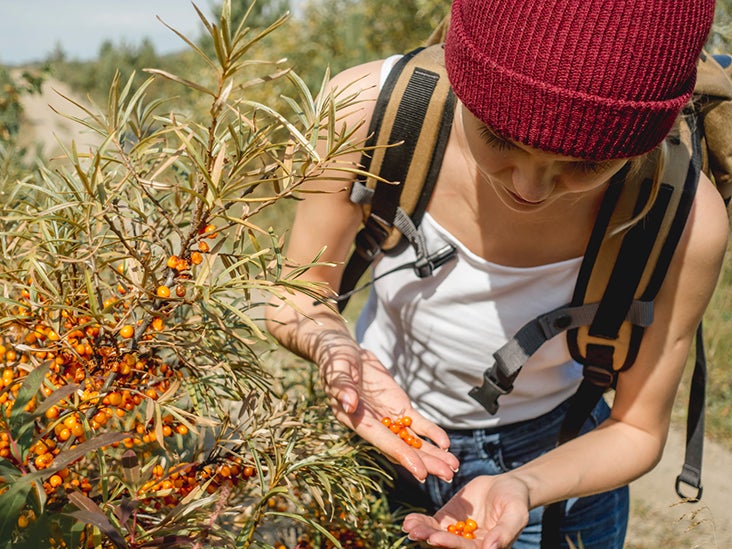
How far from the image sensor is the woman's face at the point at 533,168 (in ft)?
4.00

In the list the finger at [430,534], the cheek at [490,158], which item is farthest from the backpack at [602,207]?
the finger at [430,534]

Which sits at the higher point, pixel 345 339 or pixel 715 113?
pixel 715 113

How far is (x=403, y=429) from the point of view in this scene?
1.41 meters

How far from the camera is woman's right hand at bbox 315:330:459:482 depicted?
4.12ft

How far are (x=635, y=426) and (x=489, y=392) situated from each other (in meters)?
0.43

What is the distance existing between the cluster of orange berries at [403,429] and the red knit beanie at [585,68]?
61cm

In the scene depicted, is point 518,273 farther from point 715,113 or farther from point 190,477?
point 190,477

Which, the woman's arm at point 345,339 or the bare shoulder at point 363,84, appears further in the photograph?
the bare shoulder at point 363,84

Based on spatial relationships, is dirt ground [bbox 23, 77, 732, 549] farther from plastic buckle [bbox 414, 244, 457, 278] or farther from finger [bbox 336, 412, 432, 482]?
finger [bbox 336, 412, 432, 482]

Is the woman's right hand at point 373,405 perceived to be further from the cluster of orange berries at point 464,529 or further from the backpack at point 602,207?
the backpack at point 602,207

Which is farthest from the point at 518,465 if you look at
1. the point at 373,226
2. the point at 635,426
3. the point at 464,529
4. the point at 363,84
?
the point at 363,84

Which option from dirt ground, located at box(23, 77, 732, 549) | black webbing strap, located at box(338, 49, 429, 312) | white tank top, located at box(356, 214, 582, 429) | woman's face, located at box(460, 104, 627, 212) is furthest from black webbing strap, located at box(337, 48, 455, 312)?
dirt ground, located at box(23, 77, 732, 549)

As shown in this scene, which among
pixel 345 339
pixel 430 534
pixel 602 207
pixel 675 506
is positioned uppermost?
pixel 602 207

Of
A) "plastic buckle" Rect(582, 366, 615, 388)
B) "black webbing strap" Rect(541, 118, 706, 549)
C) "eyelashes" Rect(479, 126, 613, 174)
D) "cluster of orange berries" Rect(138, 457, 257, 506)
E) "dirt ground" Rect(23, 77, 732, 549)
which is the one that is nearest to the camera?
"cluster of orange berries" Rect(138, 457, 257, 506)
